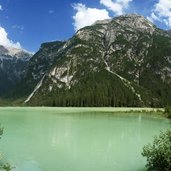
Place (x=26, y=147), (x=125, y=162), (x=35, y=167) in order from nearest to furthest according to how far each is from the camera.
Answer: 1. (x=35, y=167)
2. (x=125, y=162)
3. (x=26, y=147)

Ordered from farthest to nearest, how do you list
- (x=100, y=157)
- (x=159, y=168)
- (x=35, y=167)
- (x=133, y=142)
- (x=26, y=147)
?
(x=133, y=142), (x=26, y=147), (x=100, y=157), (x=35, y=167), (x=159, y=168)

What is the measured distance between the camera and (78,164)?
3161 centimetres

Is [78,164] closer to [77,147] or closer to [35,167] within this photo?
[35,167]

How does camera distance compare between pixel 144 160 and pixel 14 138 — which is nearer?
pixel 144 160

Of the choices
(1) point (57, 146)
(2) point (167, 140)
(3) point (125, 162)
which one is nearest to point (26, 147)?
(1) point (57, 146)

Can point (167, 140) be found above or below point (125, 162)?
above

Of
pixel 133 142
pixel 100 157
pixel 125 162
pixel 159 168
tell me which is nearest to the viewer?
pixel 159 168

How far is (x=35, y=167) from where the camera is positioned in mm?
30250

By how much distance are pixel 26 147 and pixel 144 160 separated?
46.8ft

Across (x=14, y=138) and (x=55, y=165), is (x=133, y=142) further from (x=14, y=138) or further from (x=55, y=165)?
(x=55, y=165)

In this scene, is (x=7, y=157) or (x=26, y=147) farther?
(x=26, y=147)

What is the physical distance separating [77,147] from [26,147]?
5837 mm

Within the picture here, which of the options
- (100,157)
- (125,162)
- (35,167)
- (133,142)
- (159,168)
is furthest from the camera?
(133,142)

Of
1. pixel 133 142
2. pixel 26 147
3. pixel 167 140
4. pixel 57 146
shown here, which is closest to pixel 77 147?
pixel 57 146
